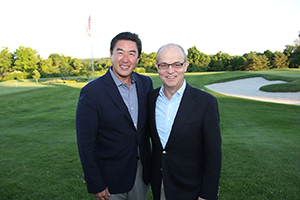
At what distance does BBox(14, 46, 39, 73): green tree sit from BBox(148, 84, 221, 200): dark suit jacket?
202 ft

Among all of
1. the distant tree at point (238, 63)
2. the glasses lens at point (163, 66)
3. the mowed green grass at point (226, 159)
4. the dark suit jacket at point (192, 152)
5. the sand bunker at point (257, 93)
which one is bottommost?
the mowed green grass at point (226, 159)

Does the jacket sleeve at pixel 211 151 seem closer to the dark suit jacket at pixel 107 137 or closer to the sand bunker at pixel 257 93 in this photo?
the dark suit jacket at pixel 107 137

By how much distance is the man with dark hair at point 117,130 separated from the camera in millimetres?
1948

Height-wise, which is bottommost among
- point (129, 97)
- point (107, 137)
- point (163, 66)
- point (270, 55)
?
point (107, 137)

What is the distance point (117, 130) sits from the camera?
6.56 ft

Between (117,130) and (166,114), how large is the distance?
21.3 inches

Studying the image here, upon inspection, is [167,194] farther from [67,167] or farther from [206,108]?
[67,167]

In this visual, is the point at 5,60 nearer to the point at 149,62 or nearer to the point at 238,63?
the point at 149,62

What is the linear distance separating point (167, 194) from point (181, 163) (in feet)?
1.20

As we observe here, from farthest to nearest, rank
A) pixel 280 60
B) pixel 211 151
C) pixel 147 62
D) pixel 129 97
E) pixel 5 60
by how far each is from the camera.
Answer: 1. pixel 147 62
2. pixel 5 60
3. pixel 280 60
4. pixel 129 97
5. pixel 211 151

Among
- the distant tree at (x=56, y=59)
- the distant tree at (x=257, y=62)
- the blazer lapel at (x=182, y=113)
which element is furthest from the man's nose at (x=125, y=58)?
the distant tree at (x=56, y=59)

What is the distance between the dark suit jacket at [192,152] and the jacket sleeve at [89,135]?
2.01ft

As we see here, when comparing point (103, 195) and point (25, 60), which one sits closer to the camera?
point (103, 195)

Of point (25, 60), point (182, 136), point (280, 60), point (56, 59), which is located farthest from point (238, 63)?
point (25, 60)
